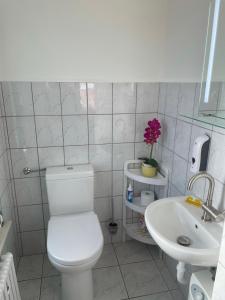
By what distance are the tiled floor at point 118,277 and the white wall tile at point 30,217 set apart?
0.92 ft

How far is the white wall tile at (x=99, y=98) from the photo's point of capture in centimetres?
174

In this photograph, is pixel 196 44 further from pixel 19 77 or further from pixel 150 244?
pixel 150 244

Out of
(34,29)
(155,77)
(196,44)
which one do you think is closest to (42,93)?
(34,29)

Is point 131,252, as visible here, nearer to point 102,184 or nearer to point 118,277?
point 118,277

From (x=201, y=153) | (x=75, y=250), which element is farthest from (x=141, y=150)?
(x=75, y=250)

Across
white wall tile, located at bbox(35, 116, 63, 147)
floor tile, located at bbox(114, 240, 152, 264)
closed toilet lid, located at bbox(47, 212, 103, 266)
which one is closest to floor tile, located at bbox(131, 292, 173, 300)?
floor tile, located at bbox(114, 240, 152, 264)

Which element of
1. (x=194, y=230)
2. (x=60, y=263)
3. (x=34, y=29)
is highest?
(x=34, y=29)

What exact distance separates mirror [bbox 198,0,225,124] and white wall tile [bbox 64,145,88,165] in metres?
1.00

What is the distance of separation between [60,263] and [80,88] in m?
1.17

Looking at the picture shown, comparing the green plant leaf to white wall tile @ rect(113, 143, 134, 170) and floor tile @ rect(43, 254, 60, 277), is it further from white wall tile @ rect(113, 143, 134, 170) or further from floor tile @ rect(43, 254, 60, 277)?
floor tile @ rect(43, 254, 60, 277)

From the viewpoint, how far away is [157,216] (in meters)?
1.31

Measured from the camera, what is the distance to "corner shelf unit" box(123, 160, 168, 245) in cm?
178

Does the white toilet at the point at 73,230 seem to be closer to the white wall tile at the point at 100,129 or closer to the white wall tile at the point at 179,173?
the white wall tile at the point at 100,129

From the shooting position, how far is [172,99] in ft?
5.44
